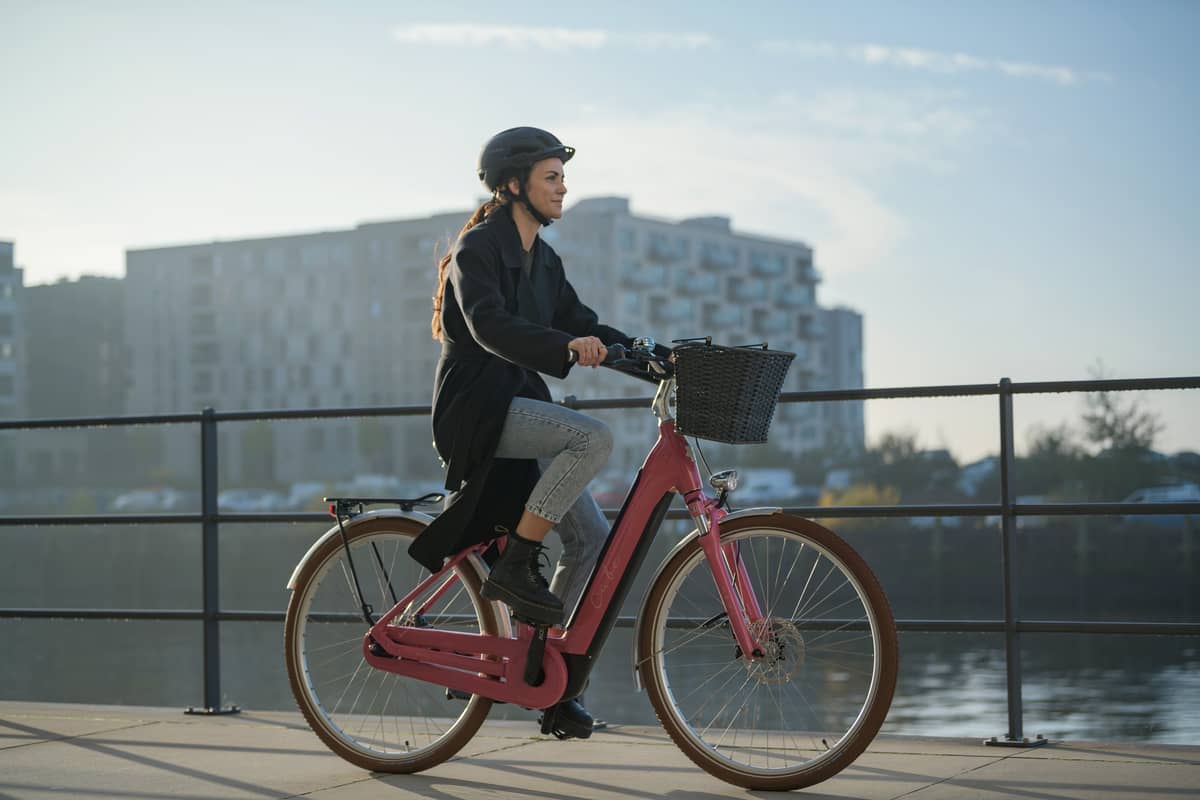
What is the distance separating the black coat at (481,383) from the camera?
387 centimetres

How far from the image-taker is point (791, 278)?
106m

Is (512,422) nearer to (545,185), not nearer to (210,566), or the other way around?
(545,185)

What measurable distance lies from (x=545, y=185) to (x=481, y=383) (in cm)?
55

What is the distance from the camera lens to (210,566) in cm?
575

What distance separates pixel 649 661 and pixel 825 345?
109040 mm

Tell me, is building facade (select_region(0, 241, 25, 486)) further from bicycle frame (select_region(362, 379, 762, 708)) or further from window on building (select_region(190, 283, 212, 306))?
bicycle frame (select_region(362, 379, 762, 708))

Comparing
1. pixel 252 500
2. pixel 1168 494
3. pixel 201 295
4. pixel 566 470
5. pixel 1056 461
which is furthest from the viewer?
pixel 201 295

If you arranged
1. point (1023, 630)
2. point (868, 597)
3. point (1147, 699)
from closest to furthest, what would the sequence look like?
point (868, 597) → point (1023, 630) → point (1147, 699)

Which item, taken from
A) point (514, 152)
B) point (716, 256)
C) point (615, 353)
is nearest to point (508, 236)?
point (514, 152)

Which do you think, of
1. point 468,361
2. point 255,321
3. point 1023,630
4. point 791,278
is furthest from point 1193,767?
point 791,278

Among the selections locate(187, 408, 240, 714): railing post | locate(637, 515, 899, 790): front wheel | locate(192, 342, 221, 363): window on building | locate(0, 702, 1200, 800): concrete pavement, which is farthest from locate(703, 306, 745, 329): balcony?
locate(637, 515, 899, 790): front wheel

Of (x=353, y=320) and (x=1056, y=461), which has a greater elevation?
(x=353, y=320)

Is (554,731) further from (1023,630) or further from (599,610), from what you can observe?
(1023,630)

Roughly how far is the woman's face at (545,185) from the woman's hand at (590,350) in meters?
0.55
